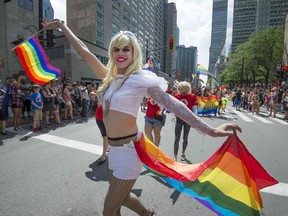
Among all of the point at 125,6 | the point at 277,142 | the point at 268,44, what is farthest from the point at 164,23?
the point at 277,142

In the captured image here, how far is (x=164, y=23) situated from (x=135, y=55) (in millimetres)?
166161

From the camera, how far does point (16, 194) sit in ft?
11.2

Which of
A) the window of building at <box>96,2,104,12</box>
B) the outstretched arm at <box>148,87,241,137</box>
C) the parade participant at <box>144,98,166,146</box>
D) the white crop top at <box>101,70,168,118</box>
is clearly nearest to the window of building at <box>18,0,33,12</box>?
the window of building at <box>96,2,104,12</box>

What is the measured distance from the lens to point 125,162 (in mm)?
1801

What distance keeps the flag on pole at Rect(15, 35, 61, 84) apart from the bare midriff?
2.87m

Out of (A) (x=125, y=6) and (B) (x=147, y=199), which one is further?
(A) (x=125, y=6)

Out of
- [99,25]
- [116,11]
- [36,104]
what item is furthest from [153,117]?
[116,11]

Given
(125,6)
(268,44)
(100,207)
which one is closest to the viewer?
(100,207)

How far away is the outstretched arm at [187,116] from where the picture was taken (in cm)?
165

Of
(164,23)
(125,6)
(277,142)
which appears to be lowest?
(277,142)

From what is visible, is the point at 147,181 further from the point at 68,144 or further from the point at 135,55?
the point at 68,144

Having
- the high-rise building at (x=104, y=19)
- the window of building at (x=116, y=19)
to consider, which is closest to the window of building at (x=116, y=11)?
the high-rise building at (x=104, y=19)

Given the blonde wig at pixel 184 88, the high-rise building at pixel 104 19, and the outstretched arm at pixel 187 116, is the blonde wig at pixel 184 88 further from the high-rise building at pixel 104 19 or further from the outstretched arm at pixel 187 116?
the high-rise building at pixel 104 19

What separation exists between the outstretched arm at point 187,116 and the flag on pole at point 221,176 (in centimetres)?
33
